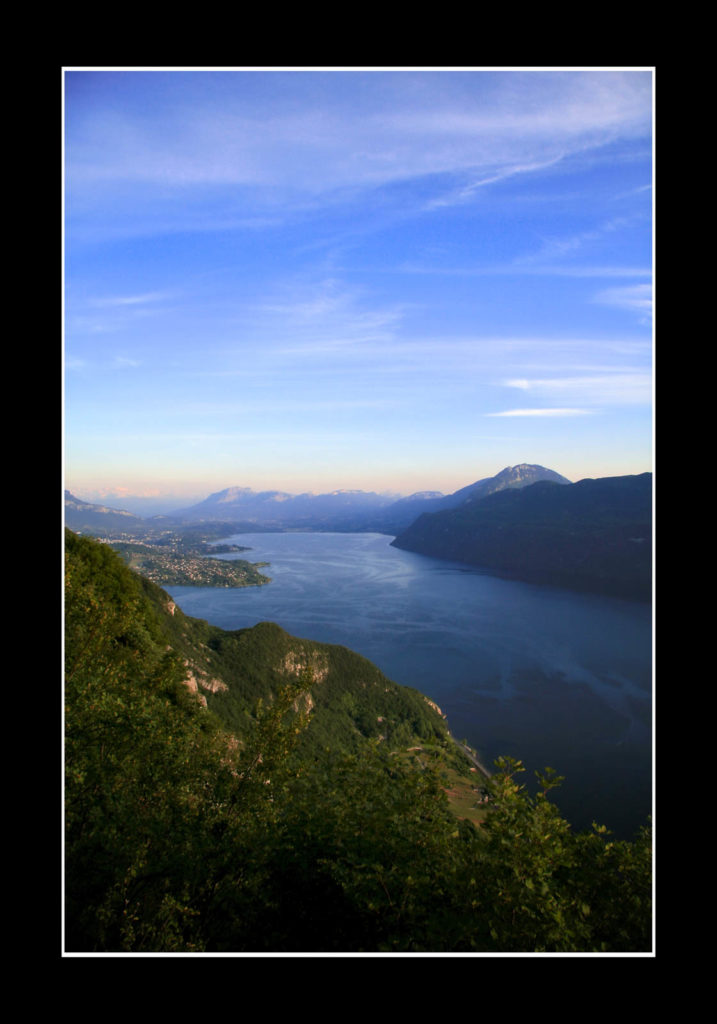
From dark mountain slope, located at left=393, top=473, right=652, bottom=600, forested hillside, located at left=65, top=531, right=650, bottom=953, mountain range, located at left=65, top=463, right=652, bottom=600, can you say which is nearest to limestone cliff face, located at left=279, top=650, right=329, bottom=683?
mountain range, located at left=65, top=463, right=652, bottom=600

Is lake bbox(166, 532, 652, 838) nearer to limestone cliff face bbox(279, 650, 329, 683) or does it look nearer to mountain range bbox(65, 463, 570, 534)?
limestone cliff face bbox(279, 650, 329, 683)

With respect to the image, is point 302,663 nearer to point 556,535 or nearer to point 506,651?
point 506,651

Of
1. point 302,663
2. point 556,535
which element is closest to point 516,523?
point 556,535

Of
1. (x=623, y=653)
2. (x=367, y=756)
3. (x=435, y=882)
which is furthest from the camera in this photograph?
(x=623, y=653)
